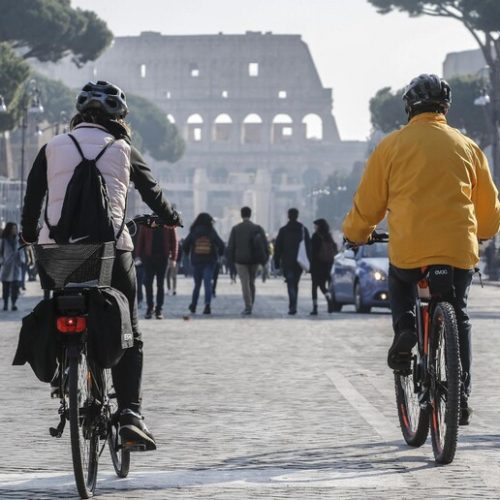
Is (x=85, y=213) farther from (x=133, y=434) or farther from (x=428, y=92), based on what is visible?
(x=428, y=92)

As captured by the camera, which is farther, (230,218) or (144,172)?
(230,218)

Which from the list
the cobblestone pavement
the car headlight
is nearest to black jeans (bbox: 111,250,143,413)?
the cobblestone pavement

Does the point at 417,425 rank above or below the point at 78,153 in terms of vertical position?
below

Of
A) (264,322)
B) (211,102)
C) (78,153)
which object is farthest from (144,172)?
(211,102)

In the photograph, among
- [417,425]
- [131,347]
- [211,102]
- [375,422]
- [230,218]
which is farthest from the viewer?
[211,102]

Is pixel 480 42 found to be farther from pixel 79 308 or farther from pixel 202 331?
pixel 79 308

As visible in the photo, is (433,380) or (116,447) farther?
(433,380)

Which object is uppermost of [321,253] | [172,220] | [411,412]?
[172,220]

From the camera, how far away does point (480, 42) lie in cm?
5825

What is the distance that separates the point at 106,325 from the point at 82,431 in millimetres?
391

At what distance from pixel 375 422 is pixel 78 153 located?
3067mm

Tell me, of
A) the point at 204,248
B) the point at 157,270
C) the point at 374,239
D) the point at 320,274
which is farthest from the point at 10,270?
the point at 374,239

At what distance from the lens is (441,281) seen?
7766 mm

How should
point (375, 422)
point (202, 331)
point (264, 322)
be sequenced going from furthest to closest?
1. point (264, 322)
2. point (202, 331)
3. point (375, 422)
